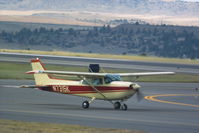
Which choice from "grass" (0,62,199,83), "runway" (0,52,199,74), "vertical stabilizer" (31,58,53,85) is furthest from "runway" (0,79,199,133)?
"runway" (0,52,199,74)

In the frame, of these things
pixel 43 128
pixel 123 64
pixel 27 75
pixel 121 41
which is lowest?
pixel 121 41

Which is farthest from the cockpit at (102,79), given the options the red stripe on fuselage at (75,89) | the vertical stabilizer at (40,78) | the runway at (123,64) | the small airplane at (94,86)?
the runway at (123,64)

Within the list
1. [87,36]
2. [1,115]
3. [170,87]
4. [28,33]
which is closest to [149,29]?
[87,36]

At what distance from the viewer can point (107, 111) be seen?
95.7ft

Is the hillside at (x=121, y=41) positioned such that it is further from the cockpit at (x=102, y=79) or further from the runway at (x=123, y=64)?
the cockpit at (x=102, y=79)

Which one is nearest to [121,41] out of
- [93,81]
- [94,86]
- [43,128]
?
[93,81]

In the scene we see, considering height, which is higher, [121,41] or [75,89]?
[75,89]

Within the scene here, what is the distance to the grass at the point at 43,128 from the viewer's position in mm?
21266

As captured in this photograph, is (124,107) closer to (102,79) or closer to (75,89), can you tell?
(102,79)

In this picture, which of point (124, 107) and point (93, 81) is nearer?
point (124, 107)

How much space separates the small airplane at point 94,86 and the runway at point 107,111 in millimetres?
626

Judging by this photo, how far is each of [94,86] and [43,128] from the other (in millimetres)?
9357

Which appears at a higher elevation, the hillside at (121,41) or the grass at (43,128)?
the grass at (43,128)

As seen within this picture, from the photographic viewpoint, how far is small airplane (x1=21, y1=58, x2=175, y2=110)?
29953 millimetres
